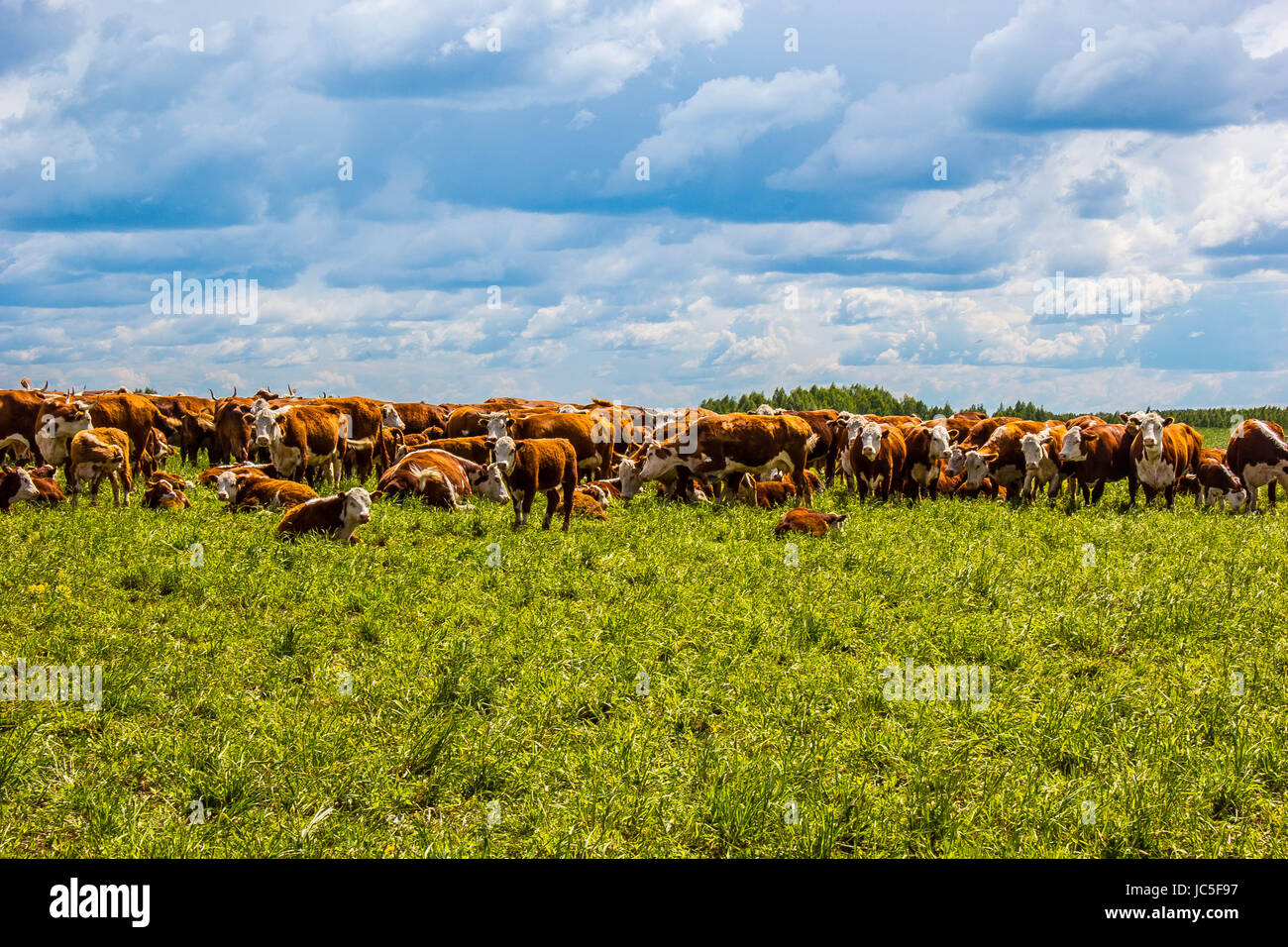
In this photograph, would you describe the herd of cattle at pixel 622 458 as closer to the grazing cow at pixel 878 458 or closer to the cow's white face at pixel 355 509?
the grazing cow at pixel 878 458

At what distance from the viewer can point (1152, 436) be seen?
65.2 ft

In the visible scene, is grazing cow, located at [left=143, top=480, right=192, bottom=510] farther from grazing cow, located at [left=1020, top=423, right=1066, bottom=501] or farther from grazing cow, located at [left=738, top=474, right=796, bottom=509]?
grazing cow, located at [left=1020, top=423, right=1066, bottom=501]

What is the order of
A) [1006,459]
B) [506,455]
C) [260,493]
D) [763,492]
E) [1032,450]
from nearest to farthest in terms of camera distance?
[506,455], [260,493], [763,492], [1032,450], [1006,459]

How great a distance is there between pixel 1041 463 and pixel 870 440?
5292 mm

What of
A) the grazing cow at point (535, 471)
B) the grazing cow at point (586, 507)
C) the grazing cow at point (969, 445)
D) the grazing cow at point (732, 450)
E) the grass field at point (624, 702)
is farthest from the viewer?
the grazing cow at point (969, 445)

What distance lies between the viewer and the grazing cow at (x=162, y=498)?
1546cm

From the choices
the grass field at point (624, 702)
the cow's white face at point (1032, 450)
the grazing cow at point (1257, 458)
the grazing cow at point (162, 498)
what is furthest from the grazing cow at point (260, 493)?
the grazing cow at point (1257, 458)

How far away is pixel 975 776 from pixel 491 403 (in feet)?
108

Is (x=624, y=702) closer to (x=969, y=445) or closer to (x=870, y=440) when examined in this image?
(x=870, y=440)

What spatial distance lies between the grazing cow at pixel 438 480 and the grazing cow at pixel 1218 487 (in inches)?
678

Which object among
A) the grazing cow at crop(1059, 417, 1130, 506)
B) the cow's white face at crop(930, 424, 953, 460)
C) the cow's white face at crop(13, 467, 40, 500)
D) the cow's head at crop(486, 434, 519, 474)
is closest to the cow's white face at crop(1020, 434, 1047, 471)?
the grazing cow at crop(1059, 417, 1130, 506)

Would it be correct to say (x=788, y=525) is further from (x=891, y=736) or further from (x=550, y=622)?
(x=891, y=736)

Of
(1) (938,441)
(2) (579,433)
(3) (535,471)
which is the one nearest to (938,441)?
(1) (938,441)

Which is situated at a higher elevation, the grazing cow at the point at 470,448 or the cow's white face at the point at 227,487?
the grazing cow at the point at 470,448
